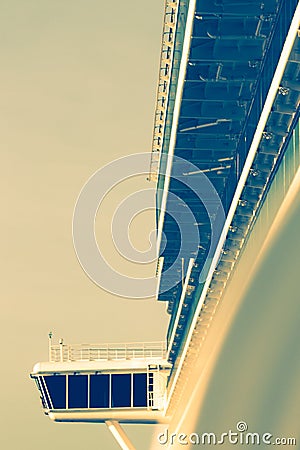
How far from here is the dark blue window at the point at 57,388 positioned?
99.2 m

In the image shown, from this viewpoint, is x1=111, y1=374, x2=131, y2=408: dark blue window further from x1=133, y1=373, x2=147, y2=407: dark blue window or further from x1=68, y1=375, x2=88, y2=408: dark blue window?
x1=68, y1=375, x2=88, y2=408: dark blue window

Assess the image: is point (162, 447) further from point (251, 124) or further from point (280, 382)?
point (280, 382)

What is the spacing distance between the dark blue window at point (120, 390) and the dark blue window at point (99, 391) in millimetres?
383

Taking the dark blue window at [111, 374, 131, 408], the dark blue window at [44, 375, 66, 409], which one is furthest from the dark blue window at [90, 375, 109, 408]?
the dark blue window at [44, 375, 66, 409]

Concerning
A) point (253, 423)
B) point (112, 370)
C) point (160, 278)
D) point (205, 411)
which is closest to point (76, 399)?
point (112, 370)

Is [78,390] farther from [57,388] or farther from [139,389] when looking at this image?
[139,389]

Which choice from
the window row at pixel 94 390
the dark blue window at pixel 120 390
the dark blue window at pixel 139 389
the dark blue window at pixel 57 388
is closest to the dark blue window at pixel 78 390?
the window row at pixel 94 390

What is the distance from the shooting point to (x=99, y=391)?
99.4 metres

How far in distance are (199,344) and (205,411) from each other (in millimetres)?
12958

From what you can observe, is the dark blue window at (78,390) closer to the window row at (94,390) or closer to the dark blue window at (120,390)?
the window row at (94,390)

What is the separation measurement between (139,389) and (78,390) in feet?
12.5

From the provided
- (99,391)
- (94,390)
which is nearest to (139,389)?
(99,391)

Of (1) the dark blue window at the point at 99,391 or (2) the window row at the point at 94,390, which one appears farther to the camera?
(1) the dark blue window at the point at 99,391

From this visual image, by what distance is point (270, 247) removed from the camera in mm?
44844
